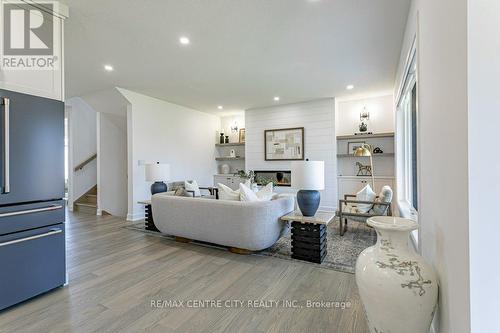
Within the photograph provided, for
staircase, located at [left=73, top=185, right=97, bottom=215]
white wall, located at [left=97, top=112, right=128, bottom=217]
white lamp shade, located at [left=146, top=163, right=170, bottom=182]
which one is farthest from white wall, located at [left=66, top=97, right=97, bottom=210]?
white lamp shade, located at [left=146, top=163, right=170, bottom=182]

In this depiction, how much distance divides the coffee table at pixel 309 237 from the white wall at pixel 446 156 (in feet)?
3.89

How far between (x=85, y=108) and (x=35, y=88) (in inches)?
204

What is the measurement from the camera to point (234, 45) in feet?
10.2

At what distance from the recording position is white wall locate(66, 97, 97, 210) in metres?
6.20

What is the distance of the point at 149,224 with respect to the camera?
4227 mm

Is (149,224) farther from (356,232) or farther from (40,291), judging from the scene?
(356,232)

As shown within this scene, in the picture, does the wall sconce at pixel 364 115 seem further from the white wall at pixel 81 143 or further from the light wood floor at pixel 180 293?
the white wall at pixel 81 143

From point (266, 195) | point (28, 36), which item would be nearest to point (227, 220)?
point (266, 195)

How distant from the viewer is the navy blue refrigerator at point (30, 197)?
6.08 feet

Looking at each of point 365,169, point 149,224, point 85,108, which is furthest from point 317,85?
point 85,108

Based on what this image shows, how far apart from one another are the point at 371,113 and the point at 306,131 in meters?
1.56

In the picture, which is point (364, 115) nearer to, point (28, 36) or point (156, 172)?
point (156, 172)

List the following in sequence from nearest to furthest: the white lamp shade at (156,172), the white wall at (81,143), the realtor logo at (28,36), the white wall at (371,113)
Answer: the realtor logo at (28,36) → the white lamp shade at (156,172) → the white wall at (371,113) → the white wall at (81,143)

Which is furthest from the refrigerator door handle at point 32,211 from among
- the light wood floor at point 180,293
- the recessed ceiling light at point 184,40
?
the recessed ceiling light at point 184,40
